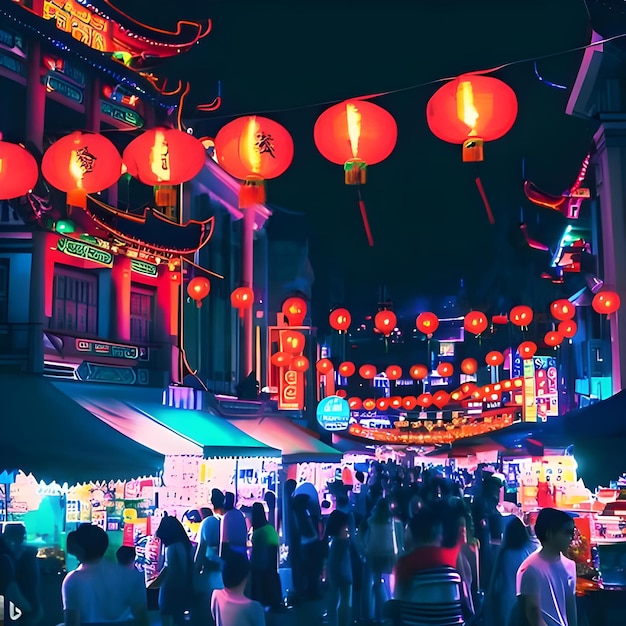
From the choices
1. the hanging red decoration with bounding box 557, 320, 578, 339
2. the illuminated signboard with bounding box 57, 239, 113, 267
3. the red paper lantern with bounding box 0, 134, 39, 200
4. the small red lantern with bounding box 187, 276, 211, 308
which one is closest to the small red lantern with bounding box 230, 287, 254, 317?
the small red lantern with bounding box 187, 276, 211, 308

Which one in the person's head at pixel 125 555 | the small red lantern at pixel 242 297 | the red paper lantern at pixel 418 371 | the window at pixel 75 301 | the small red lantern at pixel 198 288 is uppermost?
the small red lantern at pixel 242 297

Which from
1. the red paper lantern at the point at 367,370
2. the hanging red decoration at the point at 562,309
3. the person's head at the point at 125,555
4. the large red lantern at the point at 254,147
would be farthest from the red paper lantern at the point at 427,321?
the person's head at the point at 125,555

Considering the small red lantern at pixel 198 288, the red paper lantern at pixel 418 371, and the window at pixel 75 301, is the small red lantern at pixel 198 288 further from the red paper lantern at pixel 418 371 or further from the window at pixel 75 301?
the red paper lantern at pixel 418 371

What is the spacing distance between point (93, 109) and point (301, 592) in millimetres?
9340

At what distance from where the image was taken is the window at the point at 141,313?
18375 millimetres

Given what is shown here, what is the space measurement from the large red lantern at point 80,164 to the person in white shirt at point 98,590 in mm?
5660

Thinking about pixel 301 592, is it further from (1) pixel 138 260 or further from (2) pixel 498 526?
(1) pixel 138 260

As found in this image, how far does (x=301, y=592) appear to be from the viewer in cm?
1398

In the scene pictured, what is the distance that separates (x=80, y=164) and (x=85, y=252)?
229 inches

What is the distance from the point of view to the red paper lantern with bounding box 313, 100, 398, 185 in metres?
8.98

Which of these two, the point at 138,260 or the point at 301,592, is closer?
the point at 301,592

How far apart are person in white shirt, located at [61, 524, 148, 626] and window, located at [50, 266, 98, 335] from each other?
1052 centimetres

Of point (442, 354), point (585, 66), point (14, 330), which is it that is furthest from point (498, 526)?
point (442, 354)

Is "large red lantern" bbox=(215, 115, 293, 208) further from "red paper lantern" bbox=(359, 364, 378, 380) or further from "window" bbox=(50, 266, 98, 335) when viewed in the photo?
"red paper lantern" bbox=(359, 364, 378, 380)
